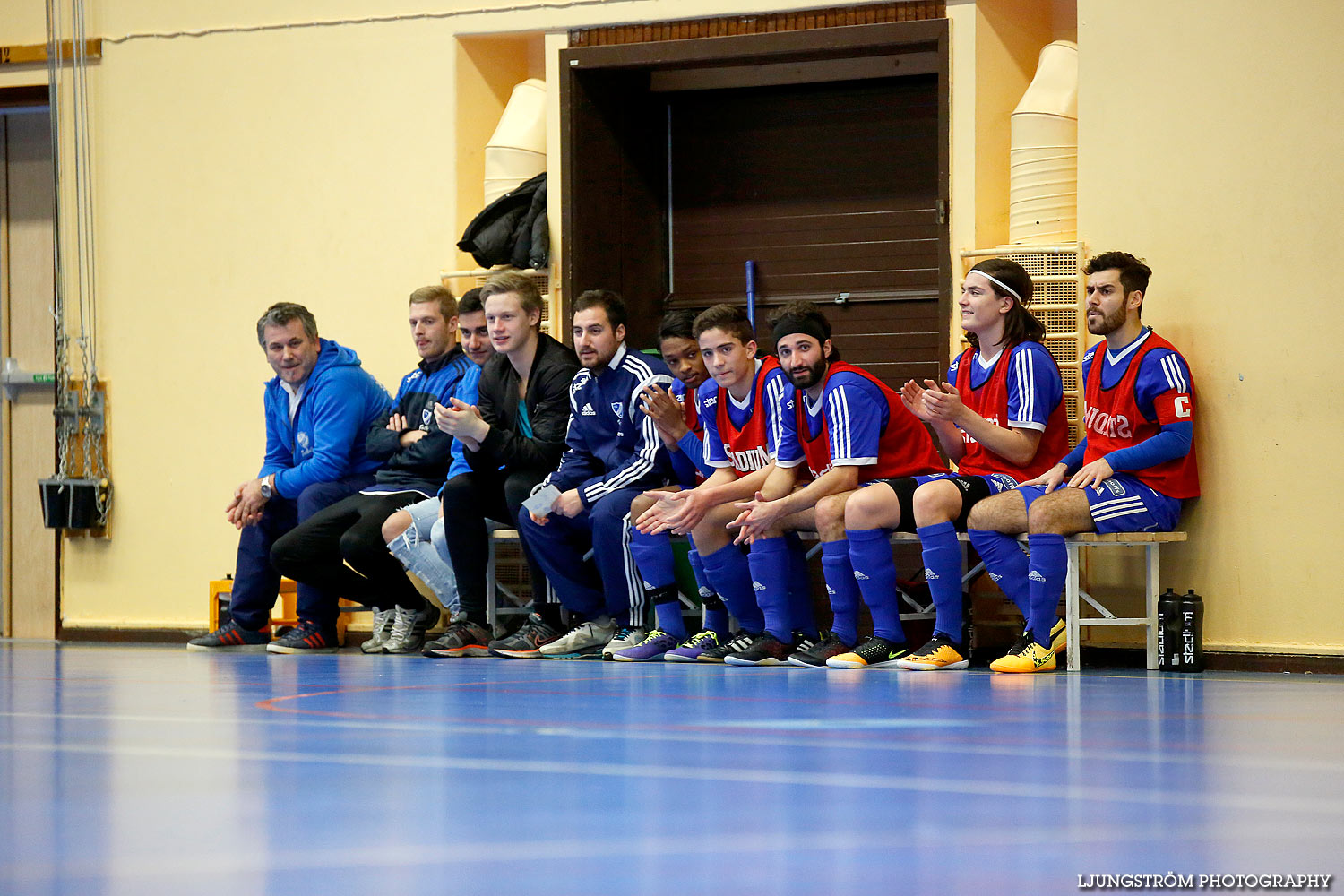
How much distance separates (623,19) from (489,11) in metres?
0.59

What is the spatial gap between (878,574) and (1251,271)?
165 centimetres

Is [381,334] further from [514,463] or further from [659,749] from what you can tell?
[659,749]

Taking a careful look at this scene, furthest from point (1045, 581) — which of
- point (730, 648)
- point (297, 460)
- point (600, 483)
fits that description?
point (297, 460)

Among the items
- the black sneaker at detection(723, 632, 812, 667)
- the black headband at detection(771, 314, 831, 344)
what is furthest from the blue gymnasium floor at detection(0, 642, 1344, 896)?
the black headband at detection(771, 314, 831, 344)

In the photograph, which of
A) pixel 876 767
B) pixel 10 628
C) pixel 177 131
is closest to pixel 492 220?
pixel 177 131

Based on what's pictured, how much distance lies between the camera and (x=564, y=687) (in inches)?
156

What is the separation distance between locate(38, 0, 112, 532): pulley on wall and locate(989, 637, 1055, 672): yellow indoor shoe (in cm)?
421

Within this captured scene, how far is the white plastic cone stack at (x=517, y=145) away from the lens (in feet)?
20.7

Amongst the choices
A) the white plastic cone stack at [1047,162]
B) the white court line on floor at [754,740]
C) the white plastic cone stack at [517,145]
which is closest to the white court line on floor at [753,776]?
the white court line on floor at [754,740]

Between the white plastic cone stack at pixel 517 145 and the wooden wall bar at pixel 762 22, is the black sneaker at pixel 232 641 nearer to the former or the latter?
the white plastic cone stack at pixel 517 145

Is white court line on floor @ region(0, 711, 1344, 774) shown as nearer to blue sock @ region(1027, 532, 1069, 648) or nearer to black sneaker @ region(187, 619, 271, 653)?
blue sock @ region(1027, 532, 1069, 648)

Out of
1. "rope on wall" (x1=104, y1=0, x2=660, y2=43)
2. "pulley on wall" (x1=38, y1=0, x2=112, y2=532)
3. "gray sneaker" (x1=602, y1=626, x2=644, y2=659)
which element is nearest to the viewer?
"gray sneaker" (x1=602, y1=626, x2=644, y2=659)

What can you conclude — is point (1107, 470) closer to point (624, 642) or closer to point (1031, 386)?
point (1031, 386)

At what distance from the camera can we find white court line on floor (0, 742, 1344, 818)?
1.99 metres
